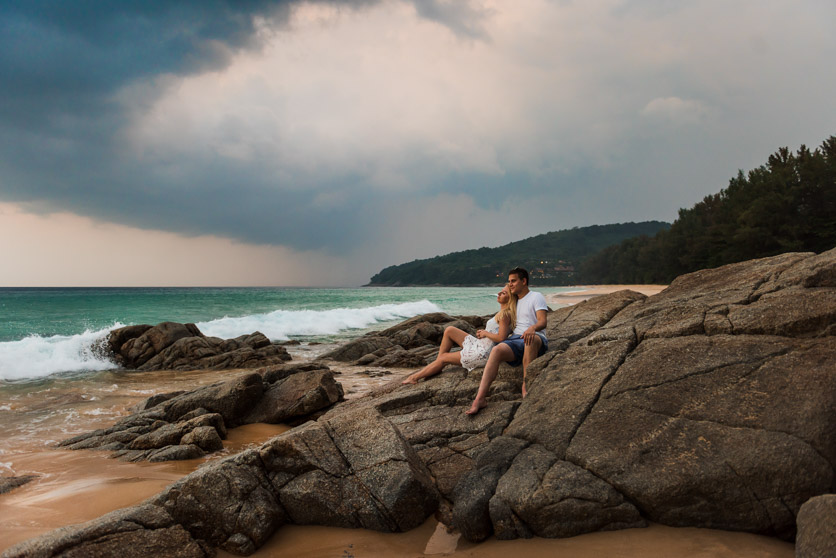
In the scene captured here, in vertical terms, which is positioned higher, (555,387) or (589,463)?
(555,387)

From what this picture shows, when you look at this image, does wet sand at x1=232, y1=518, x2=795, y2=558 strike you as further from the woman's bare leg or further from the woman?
the woman's bare leg

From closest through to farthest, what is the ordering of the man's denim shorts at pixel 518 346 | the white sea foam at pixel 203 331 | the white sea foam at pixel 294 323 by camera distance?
the man's denim shorts at pixel 518 346 → the white sea foam at pixel 203 331 → the white sea foam at pixel 294 323

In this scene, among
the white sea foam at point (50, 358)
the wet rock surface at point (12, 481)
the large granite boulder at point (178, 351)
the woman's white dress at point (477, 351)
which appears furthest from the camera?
the large granite boulder at point (178, 351)

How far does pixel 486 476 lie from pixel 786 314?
3810 millimetres

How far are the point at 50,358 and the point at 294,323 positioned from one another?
16.8 metres

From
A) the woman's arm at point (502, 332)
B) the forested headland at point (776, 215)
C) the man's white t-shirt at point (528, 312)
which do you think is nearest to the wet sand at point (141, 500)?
the woman's arm at point (502, 332)

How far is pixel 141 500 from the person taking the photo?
5.57m

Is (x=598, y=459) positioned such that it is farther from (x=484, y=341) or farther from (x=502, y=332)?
(x=484, y=341)

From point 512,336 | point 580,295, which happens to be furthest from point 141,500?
point 580,295

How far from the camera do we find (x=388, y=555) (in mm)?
4117

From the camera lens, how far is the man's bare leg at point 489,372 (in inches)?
241

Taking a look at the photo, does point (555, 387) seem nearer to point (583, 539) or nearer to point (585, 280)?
point (583, 539)

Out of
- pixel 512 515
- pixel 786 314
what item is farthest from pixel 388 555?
pixel 786 314

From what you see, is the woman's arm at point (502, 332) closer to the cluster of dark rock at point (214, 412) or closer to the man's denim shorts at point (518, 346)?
the man's denim shorts at point (518, 346)
